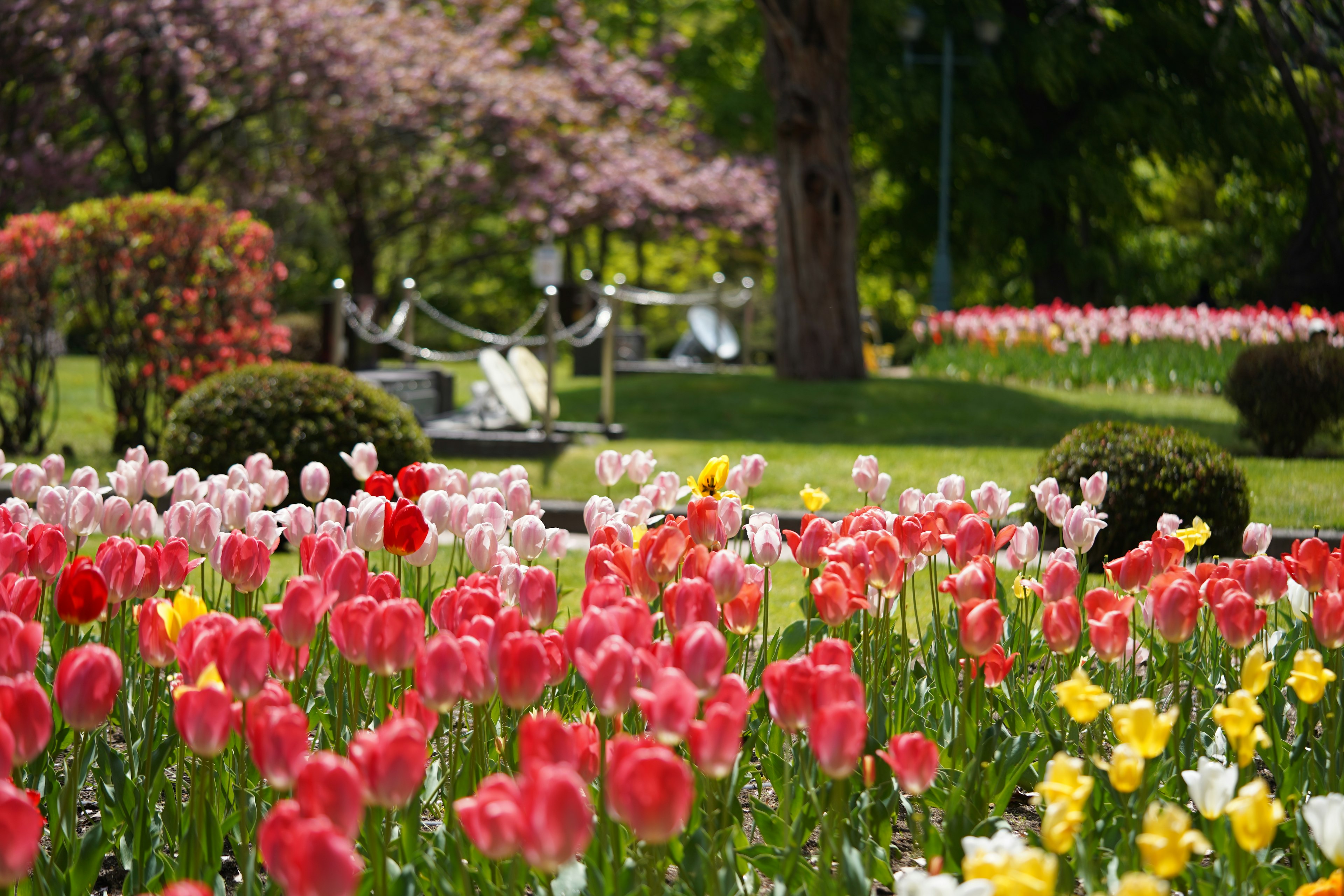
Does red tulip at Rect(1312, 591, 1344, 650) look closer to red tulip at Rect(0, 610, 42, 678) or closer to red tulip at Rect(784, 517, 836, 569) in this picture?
red tulip at Rect(784, 517, 836, 569)

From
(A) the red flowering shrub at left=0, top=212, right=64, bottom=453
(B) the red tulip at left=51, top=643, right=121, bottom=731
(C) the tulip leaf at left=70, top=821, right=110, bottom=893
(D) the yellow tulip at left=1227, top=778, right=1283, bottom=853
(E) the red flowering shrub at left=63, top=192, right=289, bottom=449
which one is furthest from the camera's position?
(E) the red flowering shrub at left=63, top=192, right=289, bottom=449

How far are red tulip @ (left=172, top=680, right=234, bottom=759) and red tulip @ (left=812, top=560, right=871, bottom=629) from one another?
1.17 metres

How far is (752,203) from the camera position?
27.5 metres

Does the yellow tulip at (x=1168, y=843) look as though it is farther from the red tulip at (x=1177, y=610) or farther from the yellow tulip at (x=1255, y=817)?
the red tulip at (x=1177, y=610)

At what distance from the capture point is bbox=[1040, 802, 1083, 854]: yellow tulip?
1.79 meters

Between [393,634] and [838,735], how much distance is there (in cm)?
78

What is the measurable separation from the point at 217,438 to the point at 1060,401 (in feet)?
30.5

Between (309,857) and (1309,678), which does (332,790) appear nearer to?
(309,857)

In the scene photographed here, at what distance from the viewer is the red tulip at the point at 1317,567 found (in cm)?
293

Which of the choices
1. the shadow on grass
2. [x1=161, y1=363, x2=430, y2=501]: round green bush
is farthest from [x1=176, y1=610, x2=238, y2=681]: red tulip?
the shadow on grass

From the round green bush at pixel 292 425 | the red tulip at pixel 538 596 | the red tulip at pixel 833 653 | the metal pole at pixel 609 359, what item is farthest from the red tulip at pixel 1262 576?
the metal pole at pixel 609 359

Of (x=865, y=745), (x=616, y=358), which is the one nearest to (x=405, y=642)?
(x=865, y=745)

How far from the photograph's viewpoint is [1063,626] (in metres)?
2.58

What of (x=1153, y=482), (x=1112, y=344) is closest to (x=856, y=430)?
(x=1153, y=482)
